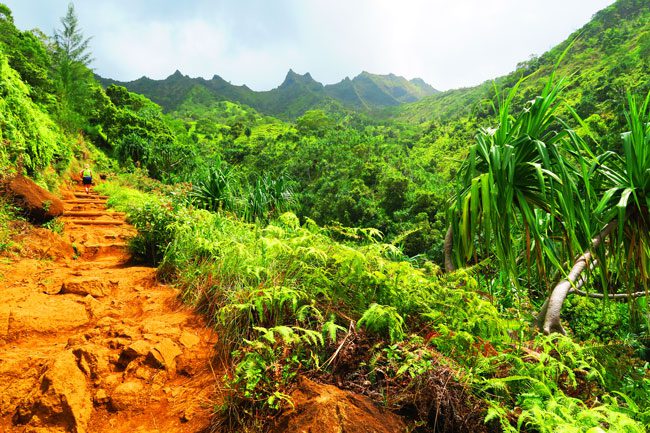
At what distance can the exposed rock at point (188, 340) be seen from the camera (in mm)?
2100

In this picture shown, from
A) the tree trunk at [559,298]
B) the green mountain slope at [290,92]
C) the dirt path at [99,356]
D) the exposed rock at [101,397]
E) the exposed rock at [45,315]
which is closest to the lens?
the dirt path at [99,356]

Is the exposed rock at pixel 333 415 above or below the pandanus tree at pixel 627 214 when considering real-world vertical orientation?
below

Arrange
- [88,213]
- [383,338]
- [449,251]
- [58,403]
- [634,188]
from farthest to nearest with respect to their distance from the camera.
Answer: [88,213], [449,251], [634,188], [383,338], [58,403]

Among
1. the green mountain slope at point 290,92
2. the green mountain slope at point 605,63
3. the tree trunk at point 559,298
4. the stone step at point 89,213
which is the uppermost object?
the green mountain slope at point 290,92

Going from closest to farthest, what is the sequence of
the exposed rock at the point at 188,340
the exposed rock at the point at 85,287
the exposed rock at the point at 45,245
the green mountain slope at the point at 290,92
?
the exposed rock at the point at 188,340 → the exposed rock at the point at 85,287 → the exposed rock at the point at 45,245 → the green mountain slope at the point at 290,92

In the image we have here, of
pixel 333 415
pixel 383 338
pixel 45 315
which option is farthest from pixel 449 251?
pixel 45 315

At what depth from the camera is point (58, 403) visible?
152 centimetres

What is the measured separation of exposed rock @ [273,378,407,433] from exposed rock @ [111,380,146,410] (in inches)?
32.2

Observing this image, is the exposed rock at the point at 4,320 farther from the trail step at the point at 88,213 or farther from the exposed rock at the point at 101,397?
the trail step at the point at 88,213

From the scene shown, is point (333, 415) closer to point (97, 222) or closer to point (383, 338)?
point (383, 338)

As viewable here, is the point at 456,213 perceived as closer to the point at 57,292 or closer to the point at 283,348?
the point at 283,348

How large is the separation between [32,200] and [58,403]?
4542mm

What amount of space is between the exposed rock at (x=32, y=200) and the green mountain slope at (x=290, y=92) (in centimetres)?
8116

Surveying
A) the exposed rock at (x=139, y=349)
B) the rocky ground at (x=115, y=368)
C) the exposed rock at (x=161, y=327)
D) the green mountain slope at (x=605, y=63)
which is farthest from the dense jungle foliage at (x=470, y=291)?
the green mountain slope at (x=605, y=63)
